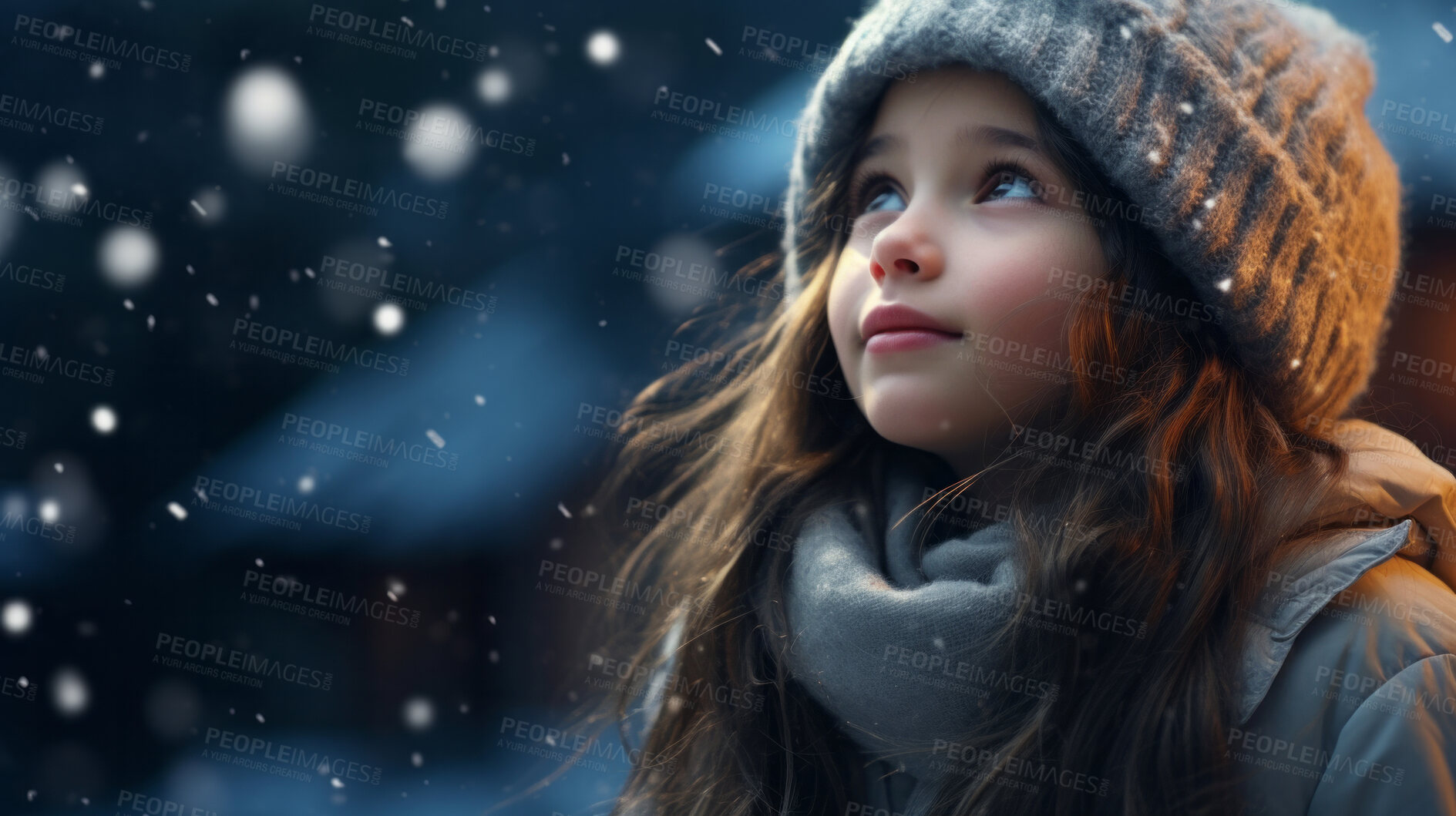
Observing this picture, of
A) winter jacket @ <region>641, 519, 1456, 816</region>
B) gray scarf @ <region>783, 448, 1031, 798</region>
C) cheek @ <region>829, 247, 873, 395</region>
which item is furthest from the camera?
cheek @ <region>829, 247, 873, 395</region>

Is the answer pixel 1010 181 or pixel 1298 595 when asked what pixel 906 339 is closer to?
pixel 1010 181

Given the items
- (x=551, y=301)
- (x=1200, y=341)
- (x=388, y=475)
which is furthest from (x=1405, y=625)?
(x=388, y=475)

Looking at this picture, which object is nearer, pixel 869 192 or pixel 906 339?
pixel 906 339

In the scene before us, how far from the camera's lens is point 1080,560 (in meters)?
0.63

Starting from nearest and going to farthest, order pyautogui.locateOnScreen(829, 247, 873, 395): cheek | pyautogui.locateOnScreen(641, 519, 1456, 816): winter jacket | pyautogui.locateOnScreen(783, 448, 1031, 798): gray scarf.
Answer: pyautogui.locateOnScreen(641, 519, 1456, 816): winter jacket
pyautogui.locateOnScreen(783, 448, 1031, 798): gray scarf
pyautogui.locateOnScreen(829, 247, 873, 395): cheek

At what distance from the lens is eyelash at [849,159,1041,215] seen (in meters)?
0.67

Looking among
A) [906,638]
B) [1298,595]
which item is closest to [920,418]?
[906,638]

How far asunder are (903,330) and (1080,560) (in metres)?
0.23

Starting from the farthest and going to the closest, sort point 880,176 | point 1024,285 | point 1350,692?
point 880,176
point 1024,285
point 1350,692

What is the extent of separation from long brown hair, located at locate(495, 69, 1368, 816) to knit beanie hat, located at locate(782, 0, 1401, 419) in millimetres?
30

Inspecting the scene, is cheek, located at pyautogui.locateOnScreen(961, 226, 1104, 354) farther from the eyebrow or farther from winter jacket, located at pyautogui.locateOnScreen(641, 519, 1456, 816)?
winter jacket, located at pyautogui.locateOnScreen(641, 519, 1456, 816)

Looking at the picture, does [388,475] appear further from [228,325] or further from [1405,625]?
[1405,625]

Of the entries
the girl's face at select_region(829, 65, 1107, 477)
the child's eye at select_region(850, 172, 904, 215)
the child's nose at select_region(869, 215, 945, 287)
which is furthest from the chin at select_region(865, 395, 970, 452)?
the child's eye at select_region(850, 172, 904, 215)

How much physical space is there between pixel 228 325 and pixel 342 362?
19 centimetres
